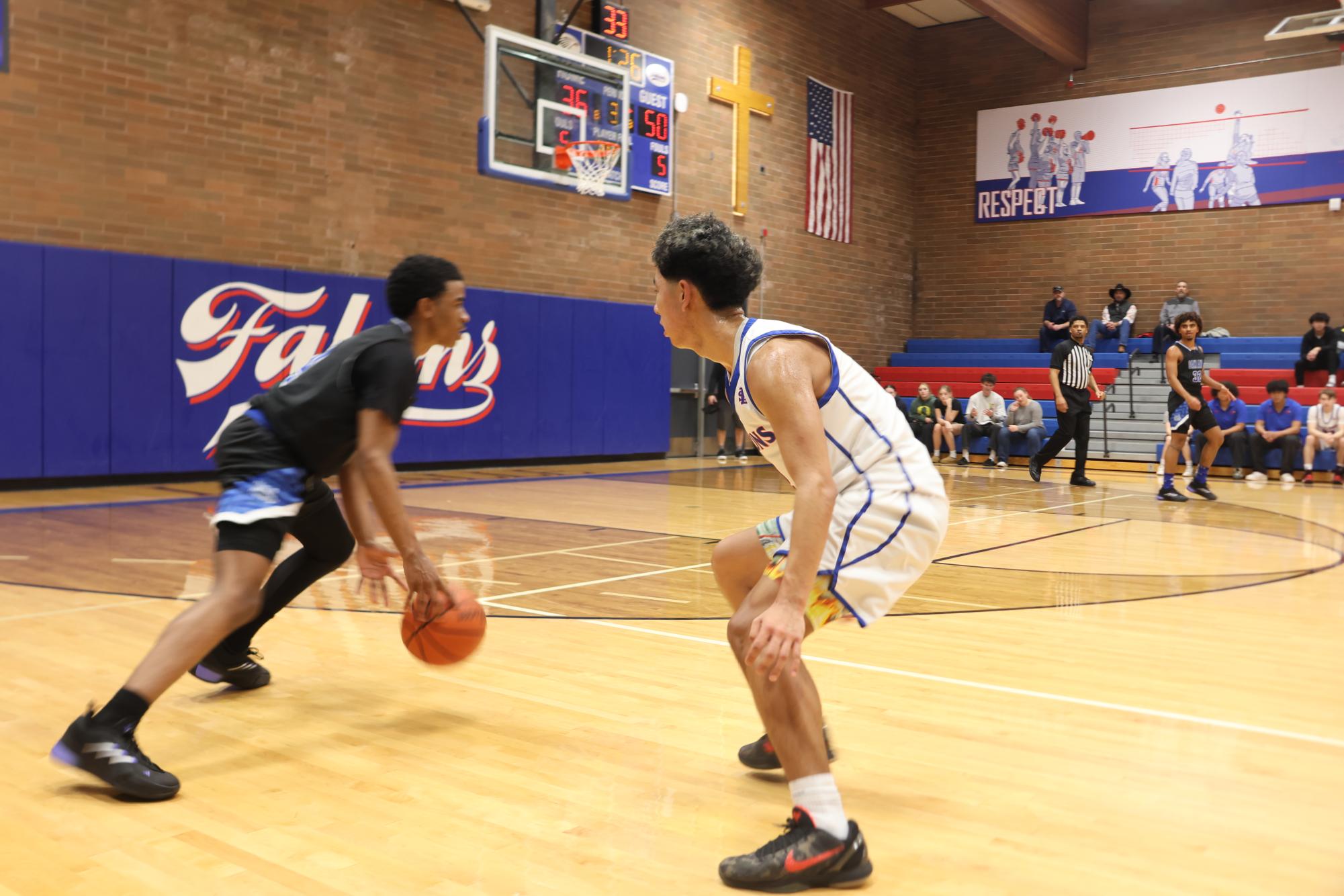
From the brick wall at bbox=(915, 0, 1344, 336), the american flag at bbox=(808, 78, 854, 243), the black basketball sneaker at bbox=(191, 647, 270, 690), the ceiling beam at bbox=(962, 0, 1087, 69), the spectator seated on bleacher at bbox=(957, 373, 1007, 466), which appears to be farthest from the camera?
the american flag at bbox=(808, 78, 854, 243)

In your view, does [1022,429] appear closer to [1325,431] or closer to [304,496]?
[1325,431]

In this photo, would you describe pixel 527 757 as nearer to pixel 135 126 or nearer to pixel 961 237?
pixel 135 126

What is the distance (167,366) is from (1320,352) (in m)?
12.7

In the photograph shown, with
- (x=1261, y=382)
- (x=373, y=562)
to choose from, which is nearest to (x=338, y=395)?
(x=373, y=562)

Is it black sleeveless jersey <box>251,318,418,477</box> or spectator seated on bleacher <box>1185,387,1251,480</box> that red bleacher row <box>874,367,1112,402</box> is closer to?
spectator seated on bleacher <box>1185,387,1251,480</box>

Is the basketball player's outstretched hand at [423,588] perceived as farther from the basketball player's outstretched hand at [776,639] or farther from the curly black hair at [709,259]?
the basketball player's outstretched hand at [776,639]

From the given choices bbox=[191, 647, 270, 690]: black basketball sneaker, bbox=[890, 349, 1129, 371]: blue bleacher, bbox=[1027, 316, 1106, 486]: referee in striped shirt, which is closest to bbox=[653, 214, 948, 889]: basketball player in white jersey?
bbox=[191, 647, 270, 690]: black basketball sneaker

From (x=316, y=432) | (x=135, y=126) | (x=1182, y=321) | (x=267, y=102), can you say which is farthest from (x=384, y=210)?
(x=316, y=432)

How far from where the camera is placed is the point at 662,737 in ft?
9.74

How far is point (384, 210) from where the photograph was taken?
11328mm

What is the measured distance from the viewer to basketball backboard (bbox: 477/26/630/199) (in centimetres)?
→ 1098

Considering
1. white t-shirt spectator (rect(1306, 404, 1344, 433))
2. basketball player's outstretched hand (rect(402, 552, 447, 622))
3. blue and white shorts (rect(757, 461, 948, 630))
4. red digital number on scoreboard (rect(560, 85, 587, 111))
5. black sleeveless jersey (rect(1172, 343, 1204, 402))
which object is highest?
red digital number on scoreboard (rect(560, 85, 587, 111))

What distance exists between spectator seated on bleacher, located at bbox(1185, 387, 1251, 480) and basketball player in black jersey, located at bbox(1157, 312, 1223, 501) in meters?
2.94

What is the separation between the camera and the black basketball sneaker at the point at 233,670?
3.29 metres
